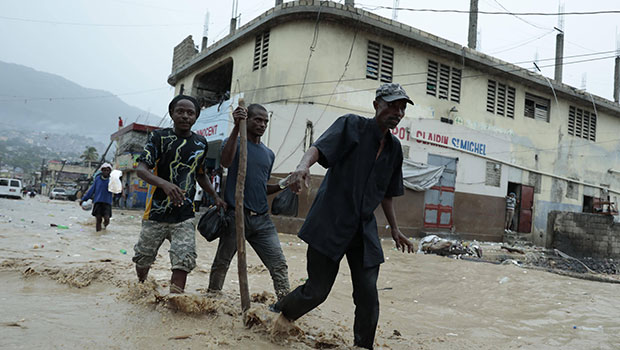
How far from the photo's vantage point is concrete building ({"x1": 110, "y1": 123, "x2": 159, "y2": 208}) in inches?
876

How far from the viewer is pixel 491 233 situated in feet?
50.2

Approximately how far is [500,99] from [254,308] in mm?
15913

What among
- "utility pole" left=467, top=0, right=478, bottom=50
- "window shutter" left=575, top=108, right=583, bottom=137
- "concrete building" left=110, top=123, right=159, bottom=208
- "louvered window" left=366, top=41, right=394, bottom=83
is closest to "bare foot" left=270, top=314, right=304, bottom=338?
"louvered window" left=366, top=41, right=394, bottom=83

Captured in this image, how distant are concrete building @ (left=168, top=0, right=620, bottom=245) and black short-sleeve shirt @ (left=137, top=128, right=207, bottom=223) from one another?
8.27 m

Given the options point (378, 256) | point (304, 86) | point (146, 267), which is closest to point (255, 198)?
point (146, 267)

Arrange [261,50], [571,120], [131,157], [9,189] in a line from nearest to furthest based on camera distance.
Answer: [261,50], [571,120], [131,157], [9,189]

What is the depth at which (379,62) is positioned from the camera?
43.7 feet

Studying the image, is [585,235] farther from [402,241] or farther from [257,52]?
[402,241]

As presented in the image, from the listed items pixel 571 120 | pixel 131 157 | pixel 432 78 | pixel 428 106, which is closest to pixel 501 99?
pixel 432 78

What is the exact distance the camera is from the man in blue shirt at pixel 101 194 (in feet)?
27.1

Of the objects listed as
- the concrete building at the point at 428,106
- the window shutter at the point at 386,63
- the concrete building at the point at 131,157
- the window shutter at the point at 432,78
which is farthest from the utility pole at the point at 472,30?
the concrete building at the point at 131,157

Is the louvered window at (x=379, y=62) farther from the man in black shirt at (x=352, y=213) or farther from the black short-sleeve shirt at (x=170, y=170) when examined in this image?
the man in black shirt at (x=352, y=213)

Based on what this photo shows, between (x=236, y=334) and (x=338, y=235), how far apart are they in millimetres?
929

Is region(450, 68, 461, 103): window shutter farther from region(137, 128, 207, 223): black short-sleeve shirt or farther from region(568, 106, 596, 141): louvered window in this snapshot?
region(137, 128, 207, 223): black short-sleeve shirt
